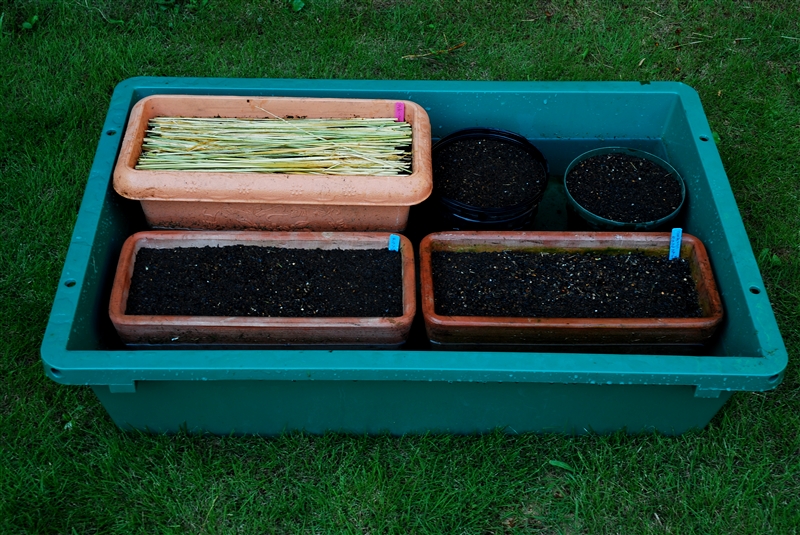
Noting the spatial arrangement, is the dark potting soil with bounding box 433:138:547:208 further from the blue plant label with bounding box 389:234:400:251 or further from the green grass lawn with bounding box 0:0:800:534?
the green grass lawn with bounding box 0:0:800:534

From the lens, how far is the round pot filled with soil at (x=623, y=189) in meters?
2.74

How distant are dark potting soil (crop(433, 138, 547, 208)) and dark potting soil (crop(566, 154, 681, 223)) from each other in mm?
170

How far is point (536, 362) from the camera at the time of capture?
84.4 inches

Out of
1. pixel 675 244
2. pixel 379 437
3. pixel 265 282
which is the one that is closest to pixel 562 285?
pixel 675 244

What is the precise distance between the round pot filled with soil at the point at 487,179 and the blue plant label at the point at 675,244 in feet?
1.55

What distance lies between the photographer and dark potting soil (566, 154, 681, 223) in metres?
2.78

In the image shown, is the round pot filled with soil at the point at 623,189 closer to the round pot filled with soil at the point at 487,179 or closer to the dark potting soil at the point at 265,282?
the round pot filled with soil at the point at 487,179

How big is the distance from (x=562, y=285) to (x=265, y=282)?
0.98 meters

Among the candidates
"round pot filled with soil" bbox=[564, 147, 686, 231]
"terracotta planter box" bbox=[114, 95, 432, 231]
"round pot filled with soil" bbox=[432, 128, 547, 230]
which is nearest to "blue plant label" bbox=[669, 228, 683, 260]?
"round pot filled with soil" bbox=[564, 147, 686, 231]

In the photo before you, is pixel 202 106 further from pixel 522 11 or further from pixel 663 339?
pixel 522 11

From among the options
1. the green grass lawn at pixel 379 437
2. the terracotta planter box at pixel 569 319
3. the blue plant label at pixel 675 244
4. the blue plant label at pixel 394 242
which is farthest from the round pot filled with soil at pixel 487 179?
the green grass lawn at pixel 379 437

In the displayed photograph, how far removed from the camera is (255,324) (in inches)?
90.1

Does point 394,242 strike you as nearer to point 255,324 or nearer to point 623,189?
point 255,324

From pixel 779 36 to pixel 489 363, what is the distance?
9.69 ft
